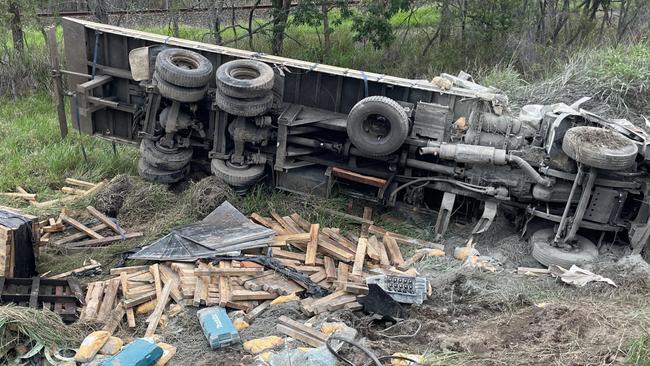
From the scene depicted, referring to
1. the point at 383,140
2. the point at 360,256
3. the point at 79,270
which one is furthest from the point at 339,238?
the point at 79,270

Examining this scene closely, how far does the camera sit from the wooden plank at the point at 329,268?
6578 millimetres

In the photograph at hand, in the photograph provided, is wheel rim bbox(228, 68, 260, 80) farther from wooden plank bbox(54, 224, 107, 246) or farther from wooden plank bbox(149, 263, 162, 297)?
wooden plank bbox(149, 263, 162, 297)

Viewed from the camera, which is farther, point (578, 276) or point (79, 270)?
point (79, 270)

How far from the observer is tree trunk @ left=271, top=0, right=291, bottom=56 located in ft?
47.3

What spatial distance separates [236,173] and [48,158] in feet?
11.9

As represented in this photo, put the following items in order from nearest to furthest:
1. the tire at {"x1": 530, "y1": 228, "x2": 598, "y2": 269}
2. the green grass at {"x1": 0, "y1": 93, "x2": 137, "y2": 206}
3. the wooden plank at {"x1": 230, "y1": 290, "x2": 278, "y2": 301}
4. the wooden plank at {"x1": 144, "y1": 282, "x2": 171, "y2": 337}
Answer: the wooden plank at {"x1": 144, "y1": 282, "x2": 171, "y2": 337}, the wooden plank at {"x1": 230, "y1": 290, "x2": 278, "y2": 301}, the tire at {"x1": 530, "y1": 228, "x2": 598, "y2": 269}, the green grass at {"x1": 0, "y1": 93, "x2": 137, "y2": 206}

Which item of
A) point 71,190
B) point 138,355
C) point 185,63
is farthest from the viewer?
point 71,190

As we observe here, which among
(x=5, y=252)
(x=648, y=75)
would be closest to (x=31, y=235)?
(x=5, y=252)

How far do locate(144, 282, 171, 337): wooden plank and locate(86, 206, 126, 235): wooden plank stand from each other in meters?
1.84

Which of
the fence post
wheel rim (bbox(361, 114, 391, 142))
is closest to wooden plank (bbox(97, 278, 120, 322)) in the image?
wheel rim (bbox(361, 114, 391, 142))

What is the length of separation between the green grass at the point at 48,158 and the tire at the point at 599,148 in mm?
6370

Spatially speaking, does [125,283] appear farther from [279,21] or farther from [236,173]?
[279,21]

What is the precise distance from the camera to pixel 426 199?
8320 mm

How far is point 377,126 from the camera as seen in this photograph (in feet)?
25.7
